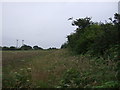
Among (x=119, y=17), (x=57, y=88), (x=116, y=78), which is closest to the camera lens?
(x=57, y=88)

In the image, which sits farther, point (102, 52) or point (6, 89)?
point (102, 52)

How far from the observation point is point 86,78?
7.89 meters

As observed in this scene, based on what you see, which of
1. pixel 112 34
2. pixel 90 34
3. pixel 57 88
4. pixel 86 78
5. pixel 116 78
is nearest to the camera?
pixel 57 88

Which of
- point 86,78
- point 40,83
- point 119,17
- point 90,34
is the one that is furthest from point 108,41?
point 40,83

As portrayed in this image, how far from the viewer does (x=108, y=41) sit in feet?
47.7

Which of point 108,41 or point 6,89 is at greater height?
point 108,41

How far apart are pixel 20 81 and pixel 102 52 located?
336 inches

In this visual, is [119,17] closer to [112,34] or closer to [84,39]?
[112,34]

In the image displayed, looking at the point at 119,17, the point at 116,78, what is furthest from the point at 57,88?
the point at 119,17

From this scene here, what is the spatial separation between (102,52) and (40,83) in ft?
27.4

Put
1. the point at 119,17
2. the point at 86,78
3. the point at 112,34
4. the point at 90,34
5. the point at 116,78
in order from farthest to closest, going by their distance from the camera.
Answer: the point at 90,34
the point at 119,17
the point at 112,34
the point at 86,78
the point at 116,78

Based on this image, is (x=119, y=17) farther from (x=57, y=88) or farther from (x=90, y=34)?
(x=57, y=88)

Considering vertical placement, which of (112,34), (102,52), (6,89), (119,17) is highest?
(119,17)

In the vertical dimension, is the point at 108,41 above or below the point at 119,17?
below
